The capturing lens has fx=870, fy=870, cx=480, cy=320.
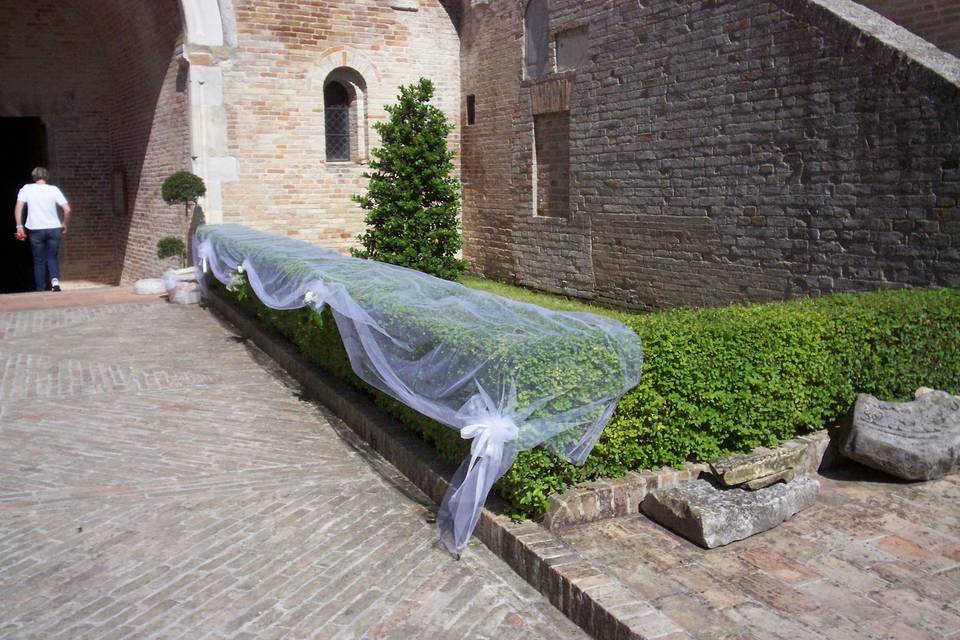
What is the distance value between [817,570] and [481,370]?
5.96ft

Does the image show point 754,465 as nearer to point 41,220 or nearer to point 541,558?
point 541,558

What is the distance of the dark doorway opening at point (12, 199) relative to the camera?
63.9ft

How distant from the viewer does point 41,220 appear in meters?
12.8

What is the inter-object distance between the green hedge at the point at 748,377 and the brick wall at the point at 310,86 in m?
9.31

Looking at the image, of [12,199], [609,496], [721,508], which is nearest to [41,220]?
[12,199]

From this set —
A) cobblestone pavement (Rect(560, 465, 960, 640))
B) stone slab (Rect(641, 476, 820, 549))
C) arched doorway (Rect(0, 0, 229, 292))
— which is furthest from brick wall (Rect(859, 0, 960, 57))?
arched doorway (Rect(0, 0, 229, 292))

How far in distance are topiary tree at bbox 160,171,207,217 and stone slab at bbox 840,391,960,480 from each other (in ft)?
34.9

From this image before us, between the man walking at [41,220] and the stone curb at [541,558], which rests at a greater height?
A: the man walking at [41,220]

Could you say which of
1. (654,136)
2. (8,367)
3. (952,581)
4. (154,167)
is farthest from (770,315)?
(154,167)

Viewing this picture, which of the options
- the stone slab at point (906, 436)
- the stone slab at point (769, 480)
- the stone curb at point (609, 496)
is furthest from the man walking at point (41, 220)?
the stone slab at point (906, 436)

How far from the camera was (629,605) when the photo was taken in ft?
11.4

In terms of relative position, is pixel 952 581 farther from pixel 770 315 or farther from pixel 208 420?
pixel 208 420

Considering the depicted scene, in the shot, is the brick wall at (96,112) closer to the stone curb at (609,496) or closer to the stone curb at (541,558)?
the stone curb at (541,558)

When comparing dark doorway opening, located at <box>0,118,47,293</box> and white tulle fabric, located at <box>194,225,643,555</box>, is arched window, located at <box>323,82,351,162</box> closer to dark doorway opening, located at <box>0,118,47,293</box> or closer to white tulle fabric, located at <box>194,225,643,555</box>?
dark doorway opening, located at <box>0,118,47,293</box>
